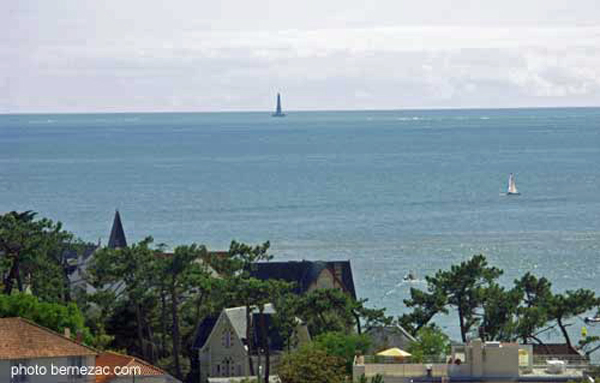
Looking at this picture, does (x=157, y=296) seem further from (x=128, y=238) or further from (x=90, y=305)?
(x=128, y=238)

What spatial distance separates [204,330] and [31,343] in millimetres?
23548

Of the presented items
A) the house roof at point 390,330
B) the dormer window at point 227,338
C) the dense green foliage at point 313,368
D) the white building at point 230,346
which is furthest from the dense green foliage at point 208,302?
the dense green foliage at point 313,368

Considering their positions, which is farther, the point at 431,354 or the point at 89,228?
the point at 89,228

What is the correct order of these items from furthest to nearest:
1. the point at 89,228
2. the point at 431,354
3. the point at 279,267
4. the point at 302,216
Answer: the point at 302,216
the point at 89,228
the point at 279,267
the point at 431,354

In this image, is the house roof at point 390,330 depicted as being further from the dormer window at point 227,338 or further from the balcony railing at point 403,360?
the balcony railing at point 403,360

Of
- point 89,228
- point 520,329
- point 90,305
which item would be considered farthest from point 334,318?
point 89,228

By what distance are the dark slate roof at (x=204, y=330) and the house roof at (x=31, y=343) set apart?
2169cm

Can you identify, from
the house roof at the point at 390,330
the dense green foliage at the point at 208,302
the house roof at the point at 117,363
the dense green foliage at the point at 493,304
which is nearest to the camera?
the house roof at the point at 117,363

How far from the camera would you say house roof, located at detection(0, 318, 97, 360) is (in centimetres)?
4225

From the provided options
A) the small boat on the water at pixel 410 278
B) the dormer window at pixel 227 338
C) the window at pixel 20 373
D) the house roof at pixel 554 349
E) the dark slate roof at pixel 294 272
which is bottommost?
the window at pixel 20 373

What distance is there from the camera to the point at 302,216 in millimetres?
154250

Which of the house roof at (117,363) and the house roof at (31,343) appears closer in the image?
the house roof at (31,343)

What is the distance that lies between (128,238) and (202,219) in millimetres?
19010

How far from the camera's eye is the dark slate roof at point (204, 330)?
65500 millimetres
